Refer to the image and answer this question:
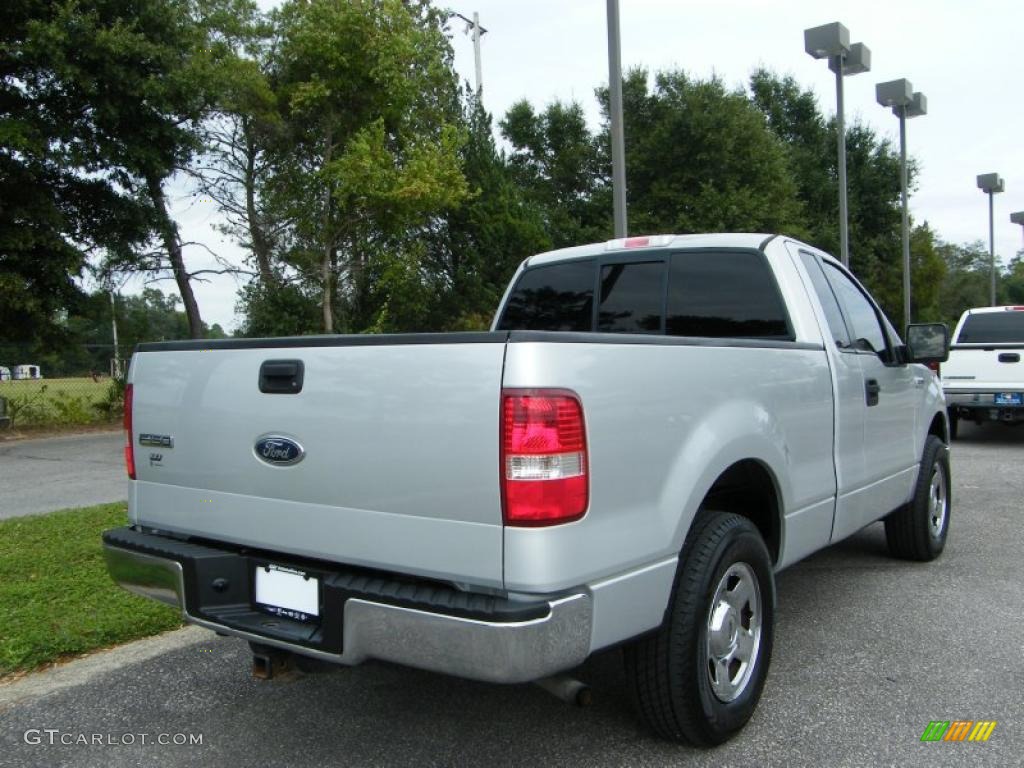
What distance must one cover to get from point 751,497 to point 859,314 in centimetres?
177

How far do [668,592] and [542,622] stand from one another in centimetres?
59

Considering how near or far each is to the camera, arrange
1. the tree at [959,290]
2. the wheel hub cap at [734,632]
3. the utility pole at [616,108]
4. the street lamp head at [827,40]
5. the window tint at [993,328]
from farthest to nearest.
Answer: the tree at [959,290]
the street lamp head at [827,40]
the window tint at [993,328]
the utility pole at [616,108]
the wheel hub cap at [734,632]

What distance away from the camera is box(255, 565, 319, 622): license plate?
2.60 metres

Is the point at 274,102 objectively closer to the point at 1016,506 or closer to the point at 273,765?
the point at 1016,506

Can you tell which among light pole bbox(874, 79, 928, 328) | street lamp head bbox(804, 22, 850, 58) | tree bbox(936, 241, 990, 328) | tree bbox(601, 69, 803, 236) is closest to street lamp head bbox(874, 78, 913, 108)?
light pole bbox(874, 79, 928, 328)

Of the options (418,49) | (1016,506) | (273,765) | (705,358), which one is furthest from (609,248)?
(418,49)

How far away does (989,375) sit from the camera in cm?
1130

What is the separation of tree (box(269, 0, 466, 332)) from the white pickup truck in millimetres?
9710

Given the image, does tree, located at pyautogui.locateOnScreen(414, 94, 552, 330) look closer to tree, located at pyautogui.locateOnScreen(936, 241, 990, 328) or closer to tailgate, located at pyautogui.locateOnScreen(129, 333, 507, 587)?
tailgate, located at pyautogui.locateOnScreen(129, 333, 507, 587)

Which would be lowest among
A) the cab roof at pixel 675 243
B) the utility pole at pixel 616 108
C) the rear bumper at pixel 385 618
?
A: the rear bumper at pixel 385 618

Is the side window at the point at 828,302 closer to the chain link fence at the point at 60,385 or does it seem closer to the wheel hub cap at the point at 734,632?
the wheel hub cap at the point at 734,632

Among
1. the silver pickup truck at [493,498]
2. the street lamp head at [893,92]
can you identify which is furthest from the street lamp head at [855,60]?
the silver pickup truck at [493,498]

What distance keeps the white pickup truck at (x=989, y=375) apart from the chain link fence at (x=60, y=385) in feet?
43.1

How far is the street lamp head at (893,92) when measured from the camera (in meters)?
19.1
